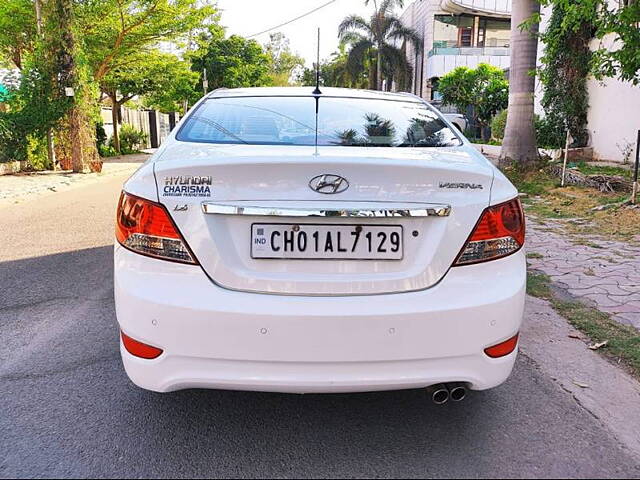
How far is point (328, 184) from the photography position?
228cm

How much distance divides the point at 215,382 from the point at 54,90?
14822mm

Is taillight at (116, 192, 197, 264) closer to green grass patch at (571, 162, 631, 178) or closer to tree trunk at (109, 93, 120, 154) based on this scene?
green grass patch at (571, 162, 631, 178)

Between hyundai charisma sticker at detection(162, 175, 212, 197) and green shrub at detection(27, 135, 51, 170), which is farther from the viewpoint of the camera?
green shrub at detection(27, 135, 51, 170)

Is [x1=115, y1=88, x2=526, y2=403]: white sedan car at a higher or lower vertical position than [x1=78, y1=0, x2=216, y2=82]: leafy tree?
lower

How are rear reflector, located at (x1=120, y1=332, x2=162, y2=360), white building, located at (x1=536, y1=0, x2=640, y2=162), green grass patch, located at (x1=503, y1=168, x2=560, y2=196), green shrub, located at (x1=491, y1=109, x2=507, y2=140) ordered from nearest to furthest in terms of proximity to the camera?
rear reflector, located at (x1=120, y1=332, x2=162, y2=360), green grass patch, located at (x1=503, y1=168, x2=560, y2=196), white building, located at (x1=536, y1=0, x2=640, y2=162), green shrub, located at (x1=491, y1=109, x2=507, y2=140)

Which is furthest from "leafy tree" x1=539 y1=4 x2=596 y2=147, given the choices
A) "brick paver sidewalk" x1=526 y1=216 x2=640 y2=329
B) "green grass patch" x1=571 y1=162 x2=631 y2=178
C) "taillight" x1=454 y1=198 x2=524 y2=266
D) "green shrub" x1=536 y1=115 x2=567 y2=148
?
"taillight" x1=454 y1=198 x2=524 y2=266

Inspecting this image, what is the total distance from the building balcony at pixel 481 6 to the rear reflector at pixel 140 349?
131 ft

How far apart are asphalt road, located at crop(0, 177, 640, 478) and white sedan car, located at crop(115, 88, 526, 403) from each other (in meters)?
0.34

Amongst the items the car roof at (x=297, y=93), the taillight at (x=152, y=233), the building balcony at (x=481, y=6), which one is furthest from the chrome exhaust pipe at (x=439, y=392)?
the building balcony at (x=481, y=6)

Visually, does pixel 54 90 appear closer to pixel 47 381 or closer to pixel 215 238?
pixel 47 381

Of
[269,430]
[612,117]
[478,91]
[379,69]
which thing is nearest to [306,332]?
[269,430]

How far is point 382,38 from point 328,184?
4393cm

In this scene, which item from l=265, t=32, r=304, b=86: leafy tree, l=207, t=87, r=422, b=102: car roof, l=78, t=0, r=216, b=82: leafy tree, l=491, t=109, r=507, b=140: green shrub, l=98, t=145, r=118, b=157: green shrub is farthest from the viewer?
l=265, t=32, r=304, b=86: leafy tree

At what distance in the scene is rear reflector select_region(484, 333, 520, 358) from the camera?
2369mm
